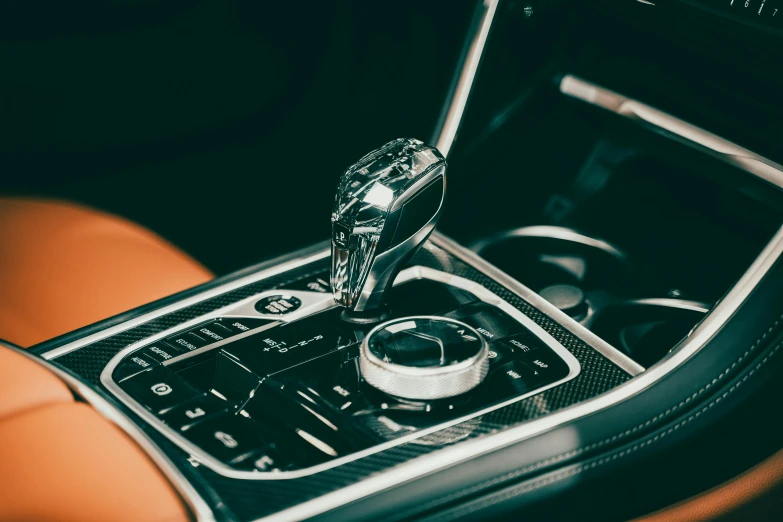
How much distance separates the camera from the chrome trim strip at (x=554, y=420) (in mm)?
564

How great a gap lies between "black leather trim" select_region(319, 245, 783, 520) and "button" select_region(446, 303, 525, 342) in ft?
0.43

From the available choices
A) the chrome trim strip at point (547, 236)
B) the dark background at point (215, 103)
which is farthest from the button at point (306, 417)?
the dark background at point (215, 103)

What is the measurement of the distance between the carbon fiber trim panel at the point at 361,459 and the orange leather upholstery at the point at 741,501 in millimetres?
99

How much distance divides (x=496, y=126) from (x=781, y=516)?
18.6 inches

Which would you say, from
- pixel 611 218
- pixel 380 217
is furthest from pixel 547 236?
pixel 380 217

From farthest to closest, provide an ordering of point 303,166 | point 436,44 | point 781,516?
point 303,166 → point 436,44 → point 781,516

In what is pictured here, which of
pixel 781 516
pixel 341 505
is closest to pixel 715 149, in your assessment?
pixel 781 516

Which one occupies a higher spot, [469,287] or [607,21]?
[607,21]

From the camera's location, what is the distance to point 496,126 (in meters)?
0.96

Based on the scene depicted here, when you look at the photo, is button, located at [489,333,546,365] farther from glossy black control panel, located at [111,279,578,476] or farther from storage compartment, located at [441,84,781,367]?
storage compartment, located at [441,84,781,367]

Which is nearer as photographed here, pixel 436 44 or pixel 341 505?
pixel 341 505

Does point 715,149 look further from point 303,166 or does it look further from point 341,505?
point 303,166

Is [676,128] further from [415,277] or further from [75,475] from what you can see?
[75,475]

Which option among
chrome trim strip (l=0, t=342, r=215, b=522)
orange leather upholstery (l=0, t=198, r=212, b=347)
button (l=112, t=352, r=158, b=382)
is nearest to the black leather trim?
chrome trim strip (l=0, t=342, r=215, b=522)
